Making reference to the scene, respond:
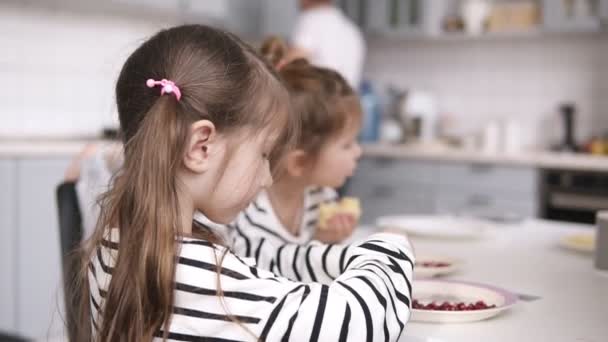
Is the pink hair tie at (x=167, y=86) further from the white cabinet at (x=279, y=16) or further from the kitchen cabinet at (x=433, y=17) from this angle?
the white cabinet at (x=279, y=16)

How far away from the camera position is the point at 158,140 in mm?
897

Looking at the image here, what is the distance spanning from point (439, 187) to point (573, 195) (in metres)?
0.70

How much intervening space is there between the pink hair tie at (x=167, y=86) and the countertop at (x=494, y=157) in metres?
2.90

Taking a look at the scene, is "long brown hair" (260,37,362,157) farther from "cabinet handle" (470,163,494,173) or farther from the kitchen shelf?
the kitchen shelf

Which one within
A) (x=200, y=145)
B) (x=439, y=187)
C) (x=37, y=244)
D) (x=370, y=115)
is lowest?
(x=37, y=244)

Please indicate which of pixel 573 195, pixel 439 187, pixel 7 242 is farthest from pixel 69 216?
pixel 439 187

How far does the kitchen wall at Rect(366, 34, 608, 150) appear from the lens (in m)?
4.05

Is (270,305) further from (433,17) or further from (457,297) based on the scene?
(433,17)

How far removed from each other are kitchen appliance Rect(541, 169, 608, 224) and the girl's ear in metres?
2.78

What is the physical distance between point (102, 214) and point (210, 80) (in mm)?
211

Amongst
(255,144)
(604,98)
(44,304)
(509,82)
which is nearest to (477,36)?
(509,82)

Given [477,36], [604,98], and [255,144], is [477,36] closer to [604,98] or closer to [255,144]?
[604,98]

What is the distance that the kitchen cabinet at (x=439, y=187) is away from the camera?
369 centimetres

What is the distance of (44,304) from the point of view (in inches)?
120
